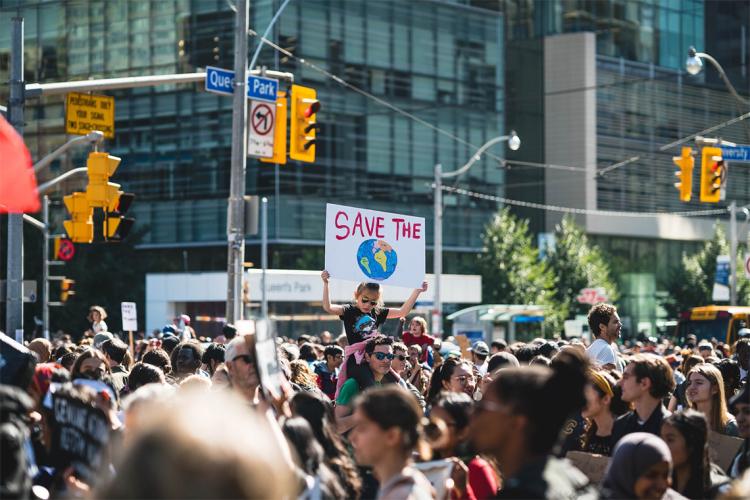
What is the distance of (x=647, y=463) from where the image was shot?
18.9ft

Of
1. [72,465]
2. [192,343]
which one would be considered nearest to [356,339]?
[192,343]

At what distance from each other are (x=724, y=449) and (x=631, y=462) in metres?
2.39

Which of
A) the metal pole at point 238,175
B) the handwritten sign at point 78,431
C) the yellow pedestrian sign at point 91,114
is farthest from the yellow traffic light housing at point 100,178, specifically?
the handwritten sign at point 78,431

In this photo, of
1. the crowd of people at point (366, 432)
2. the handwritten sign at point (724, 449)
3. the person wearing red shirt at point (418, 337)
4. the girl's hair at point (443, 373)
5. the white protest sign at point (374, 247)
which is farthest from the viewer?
the person wearing red shirt at point (418, 337)

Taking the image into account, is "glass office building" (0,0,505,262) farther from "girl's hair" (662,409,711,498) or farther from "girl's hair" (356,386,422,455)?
"girl's hair" (356,386,422,455)

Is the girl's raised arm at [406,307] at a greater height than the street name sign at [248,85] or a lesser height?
lesser

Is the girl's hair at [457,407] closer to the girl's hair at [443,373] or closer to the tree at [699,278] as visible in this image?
the girl's hair at [443,373]

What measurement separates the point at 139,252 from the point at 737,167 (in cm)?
3995

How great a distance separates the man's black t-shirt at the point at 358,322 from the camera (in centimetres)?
1058

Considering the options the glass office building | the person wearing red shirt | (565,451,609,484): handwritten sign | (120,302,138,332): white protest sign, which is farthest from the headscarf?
the glass office building

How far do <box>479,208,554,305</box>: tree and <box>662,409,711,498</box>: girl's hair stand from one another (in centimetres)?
4981

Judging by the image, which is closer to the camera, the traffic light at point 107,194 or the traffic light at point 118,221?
the traffic light at point 107,194

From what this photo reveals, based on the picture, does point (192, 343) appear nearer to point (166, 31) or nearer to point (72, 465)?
point (72, 465)

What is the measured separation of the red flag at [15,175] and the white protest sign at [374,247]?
5.35 meters
